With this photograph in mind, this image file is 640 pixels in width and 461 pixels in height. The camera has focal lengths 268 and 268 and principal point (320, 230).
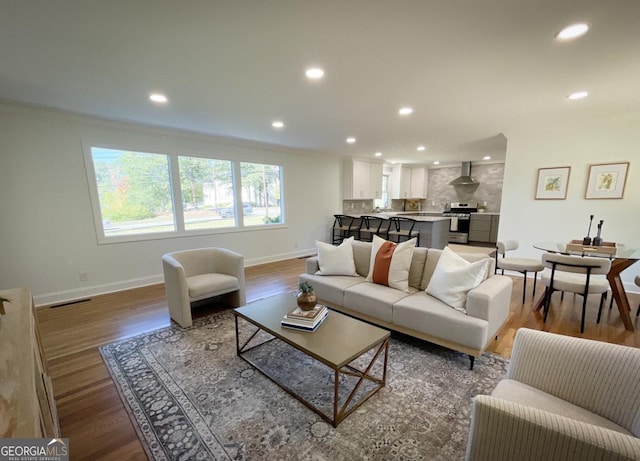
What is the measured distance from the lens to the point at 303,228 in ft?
20.9

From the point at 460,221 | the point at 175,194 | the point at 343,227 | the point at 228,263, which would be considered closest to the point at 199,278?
the point at 228,263

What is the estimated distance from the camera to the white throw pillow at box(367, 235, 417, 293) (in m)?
2.74

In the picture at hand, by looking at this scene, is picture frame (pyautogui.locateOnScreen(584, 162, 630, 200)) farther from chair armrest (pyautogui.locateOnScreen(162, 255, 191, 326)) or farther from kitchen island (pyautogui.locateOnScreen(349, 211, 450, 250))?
chair armrest (pyautogui.locateOnScreen(162, 255, 191, 326))

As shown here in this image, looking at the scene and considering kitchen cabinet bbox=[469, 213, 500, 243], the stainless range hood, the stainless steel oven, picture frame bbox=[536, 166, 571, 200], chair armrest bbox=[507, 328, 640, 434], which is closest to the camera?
chair armrest bbox=[507, 328, 640, 434]

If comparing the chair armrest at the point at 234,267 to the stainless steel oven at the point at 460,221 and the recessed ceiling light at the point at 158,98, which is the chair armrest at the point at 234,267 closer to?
the recessed ceiling light at the point at 158,98

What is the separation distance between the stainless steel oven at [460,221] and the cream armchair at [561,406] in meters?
7.17

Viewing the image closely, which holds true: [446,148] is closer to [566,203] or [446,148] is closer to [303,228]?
[566,203]

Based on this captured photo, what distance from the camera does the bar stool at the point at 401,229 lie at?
5910mm

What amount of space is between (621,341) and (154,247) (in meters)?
5.84

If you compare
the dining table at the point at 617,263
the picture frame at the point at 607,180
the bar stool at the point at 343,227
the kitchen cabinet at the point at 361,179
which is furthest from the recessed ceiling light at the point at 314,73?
the kitchen cabinet at the point at 361,179

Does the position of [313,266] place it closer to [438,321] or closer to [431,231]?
[438,321]

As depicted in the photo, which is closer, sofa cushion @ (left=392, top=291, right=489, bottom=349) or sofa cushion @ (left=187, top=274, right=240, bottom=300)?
sofa cushion @ (left=392, top=291, right=489, bottom=349)

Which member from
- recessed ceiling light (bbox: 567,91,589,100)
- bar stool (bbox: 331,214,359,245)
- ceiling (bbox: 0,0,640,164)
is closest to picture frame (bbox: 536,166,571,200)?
ceiling (bbox: 0,0,640,164)

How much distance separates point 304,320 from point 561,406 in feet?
4.67
